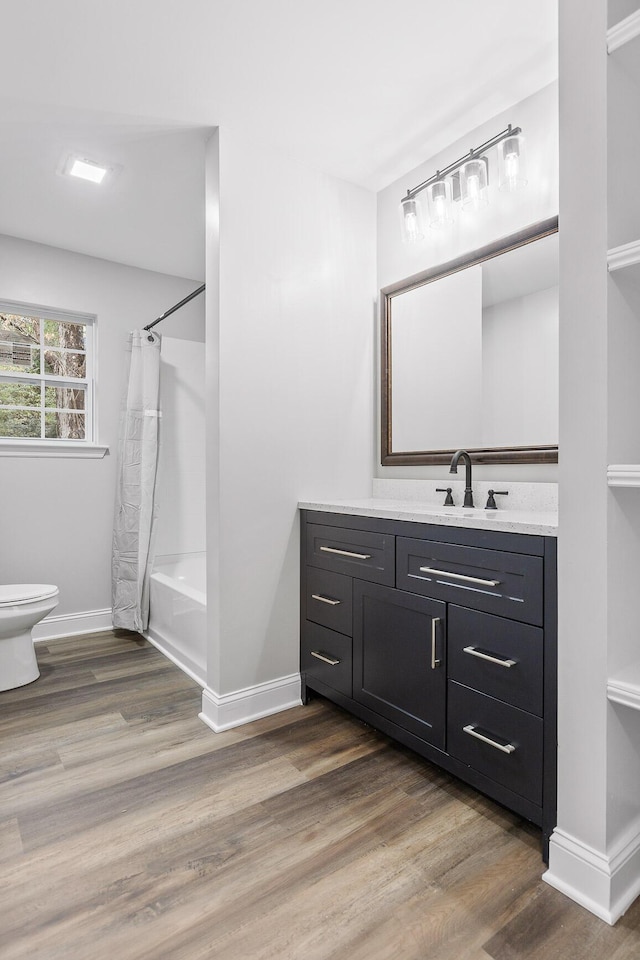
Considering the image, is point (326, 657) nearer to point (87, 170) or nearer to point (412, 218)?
point (412, 218)

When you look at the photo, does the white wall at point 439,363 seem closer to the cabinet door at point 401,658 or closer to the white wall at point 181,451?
the cabinet door at point 401,658

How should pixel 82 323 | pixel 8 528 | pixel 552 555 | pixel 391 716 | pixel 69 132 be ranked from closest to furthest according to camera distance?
pixel 552 555 → pixel 391 716 → pixel 69 132 → pixel 8 528 → pixel 82 323

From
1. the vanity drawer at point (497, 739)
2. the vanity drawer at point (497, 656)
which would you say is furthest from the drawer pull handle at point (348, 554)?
the vanity drawer at point (497, 739)

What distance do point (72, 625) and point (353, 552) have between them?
219 centimetres

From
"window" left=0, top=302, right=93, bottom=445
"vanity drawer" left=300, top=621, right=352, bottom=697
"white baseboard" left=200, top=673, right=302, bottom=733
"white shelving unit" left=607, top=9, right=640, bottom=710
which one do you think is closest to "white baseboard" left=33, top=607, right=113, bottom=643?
"window" left=0, top=302, right=93, bottom=445

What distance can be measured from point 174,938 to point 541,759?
0.98m

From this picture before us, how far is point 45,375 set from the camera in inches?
134

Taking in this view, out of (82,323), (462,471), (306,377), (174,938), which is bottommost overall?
(174,938)

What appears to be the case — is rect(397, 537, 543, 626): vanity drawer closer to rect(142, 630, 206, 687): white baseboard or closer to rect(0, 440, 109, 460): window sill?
rect(142, 630, 206, 687): white baseboard

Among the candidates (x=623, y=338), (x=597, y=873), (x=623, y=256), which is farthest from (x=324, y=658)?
(x=623, y=256)

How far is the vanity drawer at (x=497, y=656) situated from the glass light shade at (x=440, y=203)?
1.62m

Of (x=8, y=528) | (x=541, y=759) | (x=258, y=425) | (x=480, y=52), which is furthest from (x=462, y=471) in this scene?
(x=8, y=528)

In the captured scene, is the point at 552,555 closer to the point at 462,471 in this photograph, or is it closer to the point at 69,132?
the point at 462,471

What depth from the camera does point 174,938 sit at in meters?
1.21
